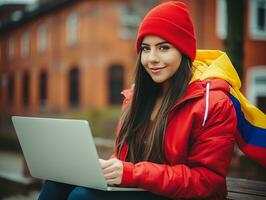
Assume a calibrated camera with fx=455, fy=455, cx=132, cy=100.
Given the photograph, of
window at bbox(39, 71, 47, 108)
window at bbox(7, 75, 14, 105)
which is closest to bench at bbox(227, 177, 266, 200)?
window at bbox(39, 71, 47, 108)

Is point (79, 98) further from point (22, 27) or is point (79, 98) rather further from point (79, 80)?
point (22, 27)

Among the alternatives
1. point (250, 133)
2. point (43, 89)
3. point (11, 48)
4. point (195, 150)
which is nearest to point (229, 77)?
point (250, 133)

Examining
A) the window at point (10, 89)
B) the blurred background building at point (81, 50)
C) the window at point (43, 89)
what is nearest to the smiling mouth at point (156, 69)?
the blurred background building at point (81, 50)

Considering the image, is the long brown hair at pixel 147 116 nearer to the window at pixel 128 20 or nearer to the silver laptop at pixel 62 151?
the silver laptop at pixel 62 151

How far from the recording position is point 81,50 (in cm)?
1922

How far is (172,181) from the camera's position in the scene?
1.87 metres

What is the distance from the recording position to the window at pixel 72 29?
1988 centimetres

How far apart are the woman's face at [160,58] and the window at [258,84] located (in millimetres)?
11393

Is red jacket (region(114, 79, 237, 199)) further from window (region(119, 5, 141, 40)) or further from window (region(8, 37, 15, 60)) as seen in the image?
window (region(8, 37, 15, 60))

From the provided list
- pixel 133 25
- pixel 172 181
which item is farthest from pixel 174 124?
pixel 133 25

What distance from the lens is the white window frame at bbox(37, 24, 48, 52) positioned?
22906mm

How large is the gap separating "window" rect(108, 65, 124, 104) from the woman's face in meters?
16.5

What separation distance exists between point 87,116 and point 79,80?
3.38 meters

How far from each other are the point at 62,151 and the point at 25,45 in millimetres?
24691
